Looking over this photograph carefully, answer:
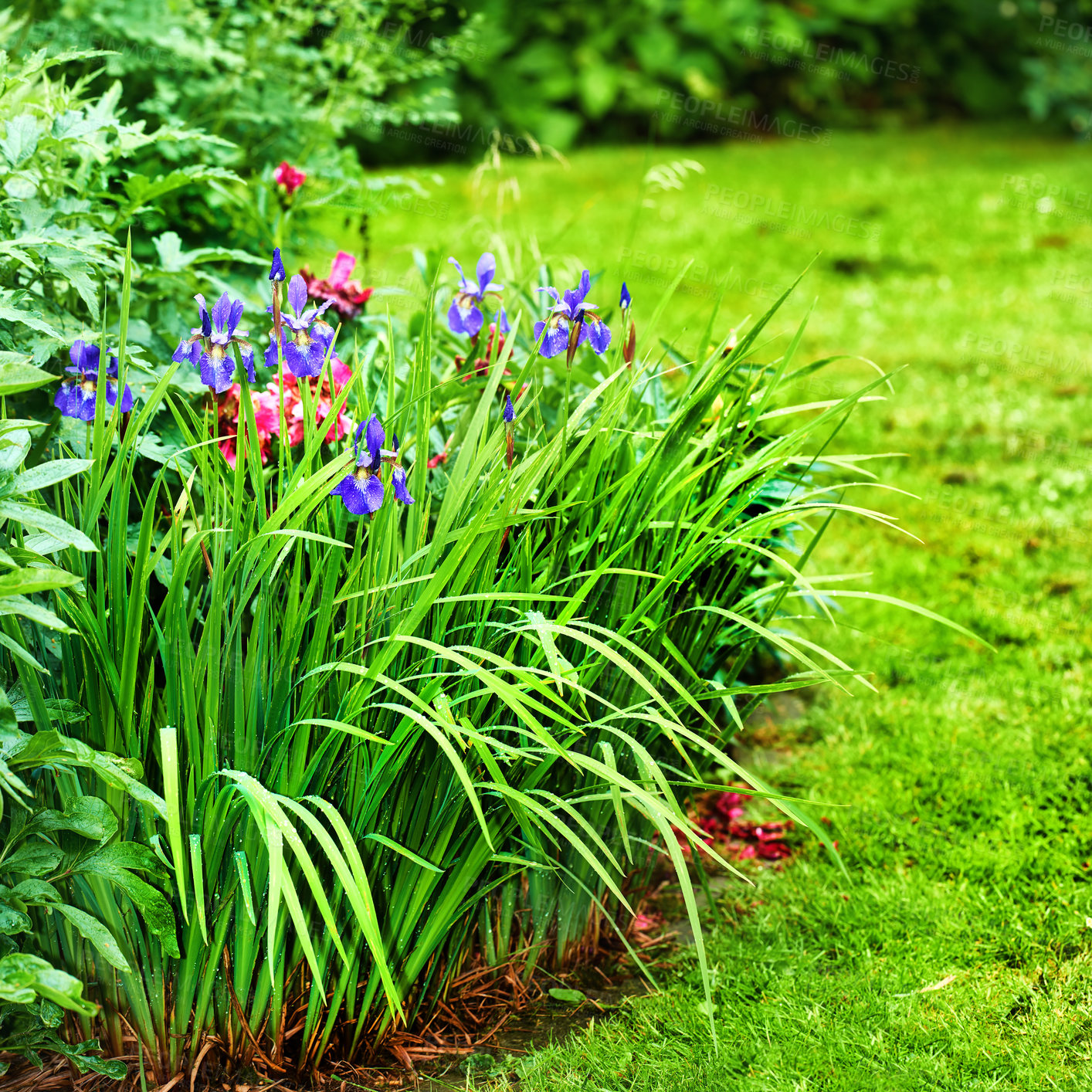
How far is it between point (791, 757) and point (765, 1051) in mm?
970

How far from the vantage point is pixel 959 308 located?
18.6ft

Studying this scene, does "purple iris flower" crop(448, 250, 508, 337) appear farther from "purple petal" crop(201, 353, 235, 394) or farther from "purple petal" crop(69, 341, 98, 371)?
"purple petal" crop(69, 341, 98, 371)

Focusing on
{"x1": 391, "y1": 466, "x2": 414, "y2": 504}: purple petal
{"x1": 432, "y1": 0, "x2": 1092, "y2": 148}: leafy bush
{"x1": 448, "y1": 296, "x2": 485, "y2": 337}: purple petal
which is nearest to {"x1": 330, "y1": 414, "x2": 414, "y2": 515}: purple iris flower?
{"x1": 391, "y1": 466, "x2": 414, "y2": 504}: purple petal

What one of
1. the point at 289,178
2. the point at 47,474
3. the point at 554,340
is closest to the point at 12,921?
the point at 47,474

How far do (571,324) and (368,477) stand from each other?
0.48 metres

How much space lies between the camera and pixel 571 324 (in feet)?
6.19

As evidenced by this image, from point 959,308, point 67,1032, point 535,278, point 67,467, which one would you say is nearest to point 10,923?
point 67,1032

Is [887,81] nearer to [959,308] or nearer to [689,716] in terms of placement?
[959,308]

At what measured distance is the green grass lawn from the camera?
6.06 ft

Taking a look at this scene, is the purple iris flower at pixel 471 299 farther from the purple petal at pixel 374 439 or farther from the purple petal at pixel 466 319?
the purple petal at pixel 374 439

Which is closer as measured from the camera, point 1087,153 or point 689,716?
point 689,716

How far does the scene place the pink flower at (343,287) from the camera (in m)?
2.33

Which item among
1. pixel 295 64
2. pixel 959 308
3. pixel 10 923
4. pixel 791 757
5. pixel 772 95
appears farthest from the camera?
pixel 772 95

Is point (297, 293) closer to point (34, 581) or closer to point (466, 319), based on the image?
point (466, 319)
